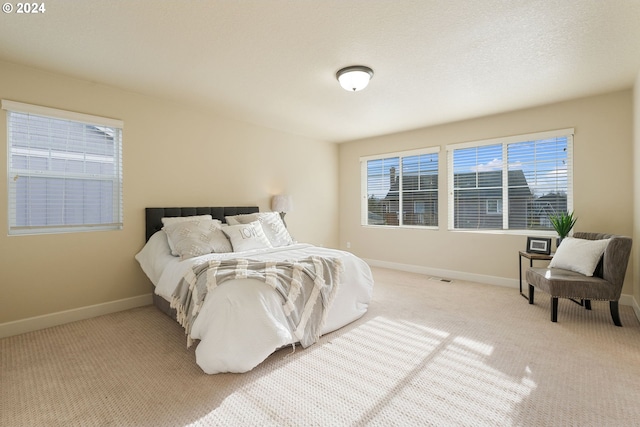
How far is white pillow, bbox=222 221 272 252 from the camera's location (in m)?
3.48

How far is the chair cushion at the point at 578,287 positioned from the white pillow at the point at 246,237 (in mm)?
2984

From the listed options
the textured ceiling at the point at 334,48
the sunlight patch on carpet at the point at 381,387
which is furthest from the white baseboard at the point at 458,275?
the textured ceiling at the point at 334,48

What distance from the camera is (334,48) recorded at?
2.53 meters

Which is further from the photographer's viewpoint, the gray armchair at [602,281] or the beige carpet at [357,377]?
the gray armchair at [602,281]

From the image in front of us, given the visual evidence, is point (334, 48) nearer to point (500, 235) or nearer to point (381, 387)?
point (381, 387)

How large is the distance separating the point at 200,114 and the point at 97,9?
82.2 inches

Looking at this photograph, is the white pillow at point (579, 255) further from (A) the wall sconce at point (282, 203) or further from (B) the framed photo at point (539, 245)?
(A) the wall sconce at point (282, 203)

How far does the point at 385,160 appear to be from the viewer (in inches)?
226

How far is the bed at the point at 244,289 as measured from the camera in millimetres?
2121

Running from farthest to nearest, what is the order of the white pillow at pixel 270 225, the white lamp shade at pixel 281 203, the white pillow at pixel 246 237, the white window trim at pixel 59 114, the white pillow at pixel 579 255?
the white lamp shade at pixel 281 203 < the white pillow at pixel 270 225 < the white pillow at pixel 246 237 < the white pillow at pixel 579 255 < the white window trim at pixel 59 114

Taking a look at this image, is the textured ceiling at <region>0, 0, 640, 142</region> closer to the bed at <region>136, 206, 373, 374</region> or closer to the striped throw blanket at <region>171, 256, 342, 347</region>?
the bed at <region>136, 206, 373, 374</region>

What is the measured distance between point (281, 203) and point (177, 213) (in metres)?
1.57

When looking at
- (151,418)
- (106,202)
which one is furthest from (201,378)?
(106,202)

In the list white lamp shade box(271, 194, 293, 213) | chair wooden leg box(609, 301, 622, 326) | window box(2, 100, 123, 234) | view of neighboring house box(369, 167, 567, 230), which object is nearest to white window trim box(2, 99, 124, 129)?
window box(2, 100, 123, 234)
